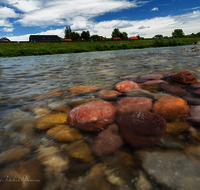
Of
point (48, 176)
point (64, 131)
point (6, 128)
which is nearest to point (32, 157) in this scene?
point (48, 176)

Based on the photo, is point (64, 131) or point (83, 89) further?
point (83, 89)

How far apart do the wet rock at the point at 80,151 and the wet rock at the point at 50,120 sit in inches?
23.8

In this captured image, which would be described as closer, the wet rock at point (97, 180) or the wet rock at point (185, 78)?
the wet rock at point (97, 180)

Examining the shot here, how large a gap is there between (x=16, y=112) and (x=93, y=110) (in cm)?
163

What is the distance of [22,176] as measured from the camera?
3.93ft

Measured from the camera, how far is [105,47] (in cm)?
4169

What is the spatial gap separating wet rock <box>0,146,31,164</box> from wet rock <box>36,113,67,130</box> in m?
0.43

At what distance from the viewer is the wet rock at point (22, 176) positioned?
1104 mm

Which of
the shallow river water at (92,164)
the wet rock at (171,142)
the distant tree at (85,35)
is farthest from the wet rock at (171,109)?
the distant tree at (85,35)

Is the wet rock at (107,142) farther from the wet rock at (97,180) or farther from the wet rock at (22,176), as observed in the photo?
the wet rock at (22,176)

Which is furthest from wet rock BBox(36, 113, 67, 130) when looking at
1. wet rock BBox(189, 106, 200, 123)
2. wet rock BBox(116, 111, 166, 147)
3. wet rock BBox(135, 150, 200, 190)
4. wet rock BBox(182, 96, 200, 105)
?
wet rock BBox(182, 96, 200, 105)

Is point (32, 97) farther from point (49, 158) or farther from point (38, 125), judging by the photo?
point (49, 158)

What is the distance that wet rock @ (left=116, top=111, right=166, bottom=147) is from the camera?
151 cm

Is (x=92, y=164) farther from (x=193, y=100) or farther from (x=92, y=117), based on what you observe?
(x=193, y=100)
